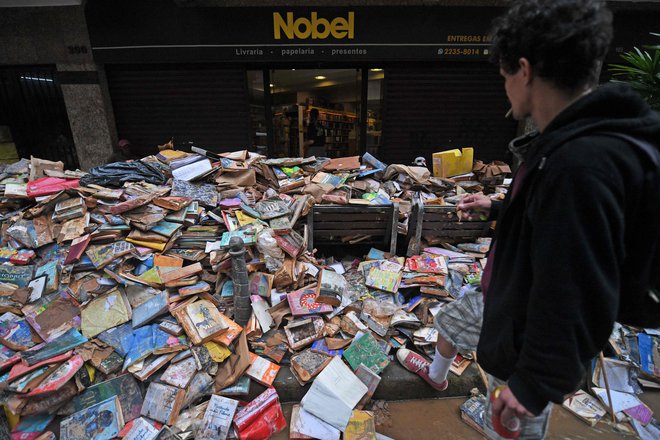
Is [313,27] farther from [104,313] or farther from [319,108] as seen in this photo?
[104,313]

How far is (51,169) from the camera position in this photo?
3.64 m

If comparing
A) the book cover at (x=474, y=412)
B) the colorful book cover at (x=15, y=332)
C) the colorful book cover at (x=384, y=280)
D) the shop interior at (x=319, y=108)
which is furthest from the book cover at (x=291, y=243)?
the shop interior at (x=319, y=108)

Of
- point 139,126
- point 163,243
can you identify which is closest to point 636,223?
point 163,243

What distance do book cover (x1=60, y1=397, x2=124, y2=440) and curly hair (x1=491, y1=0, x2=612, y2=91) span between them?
2.93 m

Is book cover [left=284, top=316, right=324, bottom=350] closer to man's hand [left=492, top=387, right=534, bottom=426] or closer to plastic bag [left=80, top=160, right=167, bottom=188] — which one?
man's hand [left=492, top=387, right=534, bottom=426]

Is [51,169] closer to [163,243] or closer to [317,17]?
[163,243]

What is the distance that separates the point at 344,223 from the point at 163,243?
1741 mm

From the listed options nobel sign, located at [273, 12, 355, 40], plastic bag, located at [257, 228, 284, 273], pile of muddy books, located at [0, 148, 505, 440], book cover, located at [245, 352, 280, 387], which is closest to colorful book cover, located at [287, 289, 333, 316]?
pile of muddy books, located at [0, 148, 505, 440]

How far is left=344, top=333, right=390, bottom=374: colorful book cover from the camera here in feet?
7.82

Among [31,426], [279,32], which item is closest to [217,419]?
[31,426]

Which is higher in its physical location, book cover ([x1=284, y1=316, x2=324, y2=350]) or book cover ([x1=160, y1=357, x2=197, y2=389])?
book cover ([x1=284, y1=316, x2=324, y2=350])

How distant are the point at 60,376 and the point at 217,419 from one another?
1.07 meters

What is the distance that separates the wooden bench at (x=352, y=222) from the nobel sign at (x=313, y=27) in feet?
13.3

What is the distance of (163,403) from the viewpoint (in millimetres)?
2096
